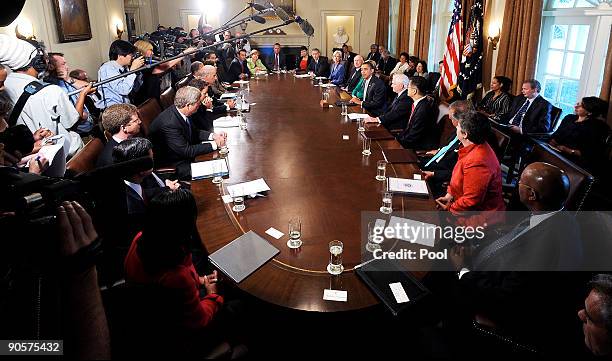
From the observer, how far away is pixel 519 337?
1.62 meters

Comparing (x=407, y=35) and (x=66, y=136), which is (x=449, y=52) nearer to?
(x=407, y=35)

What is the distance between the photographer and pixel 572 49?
4664mm

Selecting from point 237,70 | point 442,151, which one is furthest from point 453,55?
point 237,70

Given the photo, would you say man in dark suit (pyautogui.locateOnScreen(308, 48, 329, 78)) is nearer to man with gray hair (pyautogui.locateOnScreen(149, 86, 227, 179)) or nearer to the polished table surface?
the polished table surface

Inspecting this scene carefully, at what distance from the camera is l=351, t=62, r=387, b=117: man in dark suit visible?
17.2 feet

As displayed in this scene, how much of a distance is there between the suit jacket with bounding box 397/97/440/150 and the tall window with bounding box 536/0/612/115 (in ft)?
6.22

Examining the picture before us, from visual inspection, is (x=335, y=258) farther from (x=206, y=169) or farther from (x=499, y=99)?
(x=499, y=99)

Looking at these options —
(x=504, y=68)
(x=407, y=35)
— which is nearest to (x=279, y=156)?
(x=504, y=68)

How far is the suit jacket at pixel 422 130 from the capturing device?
4.05 metres

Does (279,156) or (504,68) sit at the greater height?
(504,68)

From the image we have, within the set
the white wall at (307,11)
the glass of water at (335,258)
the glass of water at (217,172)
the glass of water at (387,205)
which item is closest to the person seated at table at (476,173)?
the glass of water at (387,205)

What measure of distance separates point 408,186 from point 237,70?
6073mm

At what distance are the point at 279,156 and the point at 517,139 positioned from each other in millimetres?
3068

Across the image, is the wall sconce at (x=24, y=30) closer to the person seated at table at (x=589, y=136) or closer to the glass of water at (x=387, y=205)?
the glass of water at (x=387, y=205)
